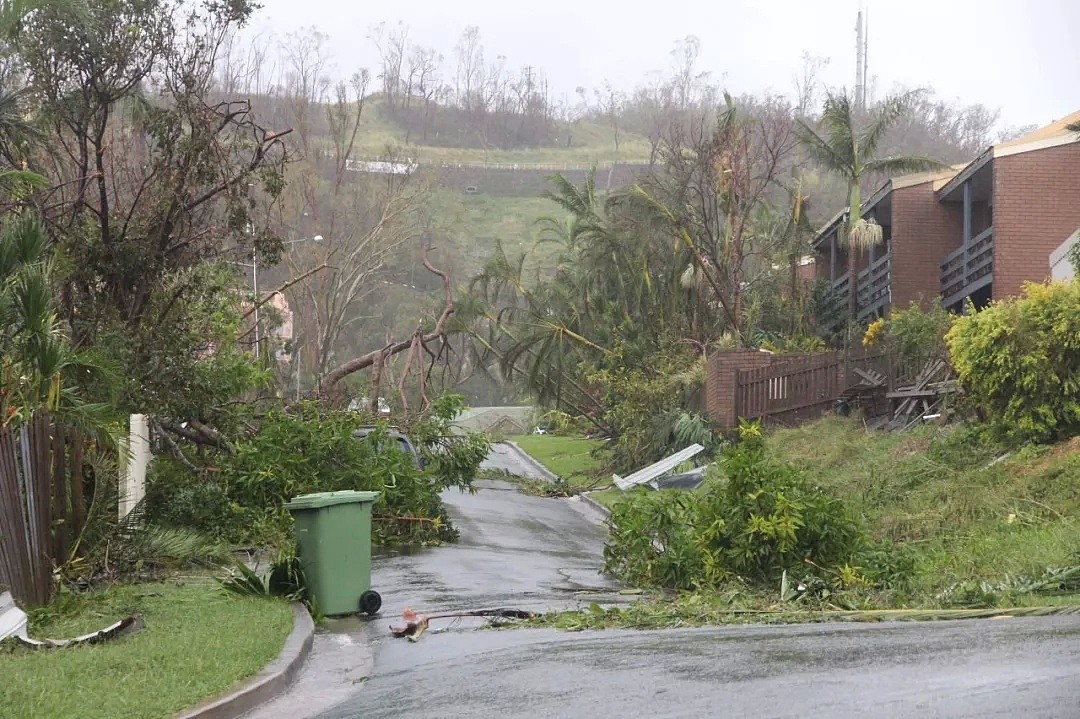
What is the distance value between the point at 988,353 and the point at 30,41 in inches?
542

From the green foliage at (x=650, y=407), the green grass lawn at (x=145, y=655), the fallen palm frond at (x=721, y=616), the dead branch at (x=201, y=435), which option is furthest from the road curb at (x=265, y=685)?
the green foliage at (x=650, y=407)

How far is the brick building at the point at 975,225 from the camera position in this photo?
28422mm

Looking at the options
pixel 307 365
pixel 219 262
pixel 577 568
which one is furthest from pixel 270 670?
pixel 307 365

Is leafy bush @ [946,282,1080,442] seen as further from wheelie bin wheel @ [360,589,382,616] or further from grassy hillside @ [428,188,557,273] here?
grassy hillside @ [428,188,557,273]

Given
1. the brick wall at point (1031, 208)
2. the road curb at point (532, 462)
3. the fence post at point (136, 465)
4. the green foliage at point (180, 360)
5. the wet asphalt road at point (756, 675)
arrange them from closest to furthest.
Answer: the wet asphalt road at point (756, 675) < the fence post at point (136, 465) < the green foliage at point (180, 360) < the brick wall at point (1031, 208) < the road curb at point (532, 462)

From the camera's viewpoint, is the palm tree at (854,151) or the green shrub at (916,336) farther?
the palm tree at (854,151)

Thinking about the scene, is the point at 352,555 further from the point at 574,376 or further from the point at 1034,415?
the point at 574,376

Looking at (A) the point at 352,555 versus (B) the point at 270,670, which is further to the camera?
(A) the point at 352,555

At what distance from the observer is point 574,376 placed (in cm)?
4047

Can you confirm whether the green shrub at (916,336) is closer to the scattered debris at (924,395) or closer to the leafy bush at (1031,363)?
the scattered debris at (924,395)

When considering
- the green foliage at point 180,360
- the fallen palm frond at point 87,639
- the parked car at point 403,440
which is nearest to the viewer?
the fallen palm frond at point 87,639

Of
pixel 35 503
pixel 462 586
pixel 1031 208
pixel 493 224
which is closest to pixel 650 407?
pixel 1031 208

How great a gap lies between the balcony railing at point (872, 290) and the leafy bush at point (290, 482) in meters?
18.6

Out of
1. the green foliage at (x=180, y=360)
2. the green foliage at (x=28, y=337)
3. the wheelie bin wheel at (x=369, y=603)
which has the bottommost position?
the wheelie bin wheel at (x=369, y=603)
